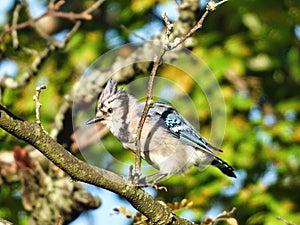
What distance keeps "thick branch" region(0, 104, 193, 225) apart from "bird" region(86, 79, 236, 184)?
0.78m

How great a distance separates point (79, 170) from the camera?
347 centimetres

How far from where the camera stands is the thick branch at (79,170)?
130 inches

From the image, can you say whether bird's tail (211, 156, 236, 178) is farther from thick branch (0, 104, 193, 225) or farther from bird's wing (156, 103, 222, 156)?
thick branch (0, 104, 193, 225)

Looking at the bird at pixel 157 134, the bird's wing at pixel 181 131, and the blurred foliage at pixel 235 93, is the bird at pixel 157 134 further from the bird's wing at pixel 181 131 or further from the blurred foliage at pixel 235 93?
the blurred foliage at pixel 235 93

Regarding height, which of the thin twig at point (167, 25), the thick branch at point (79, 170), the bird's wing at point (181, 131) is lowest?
the thick branch at point (79, 170)

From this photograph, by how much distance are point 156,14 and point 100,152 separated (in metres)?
1.74

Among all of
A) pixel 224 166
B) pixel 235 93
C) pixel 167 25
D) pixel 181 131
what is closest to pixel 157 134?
pixel 181 131

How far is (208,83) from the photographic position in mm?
6652

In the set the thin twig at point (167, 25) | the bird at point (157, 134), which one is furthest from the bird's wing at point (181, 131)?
the thin twig at point (167, 25)

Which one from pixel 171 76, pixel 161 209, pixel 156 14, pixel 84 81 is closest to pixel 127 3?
pixel 156 14

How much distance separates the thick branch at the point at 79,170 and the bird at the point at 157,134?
2.55ft

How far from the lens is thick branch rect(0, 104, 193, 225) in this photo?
3293mm

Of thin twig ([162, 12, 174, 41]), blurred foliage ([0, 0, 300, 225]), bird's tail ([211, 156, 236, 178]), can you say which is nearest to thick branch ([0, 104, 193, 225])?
thin twig ([162, 12, 174, 41])

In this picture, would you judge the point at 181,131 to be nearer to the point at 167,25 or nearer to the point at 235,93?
the point at 167,25
